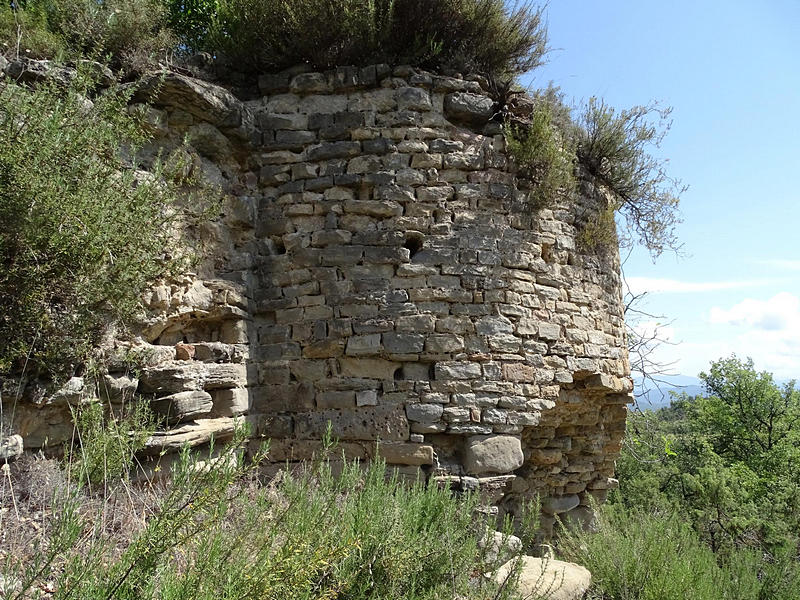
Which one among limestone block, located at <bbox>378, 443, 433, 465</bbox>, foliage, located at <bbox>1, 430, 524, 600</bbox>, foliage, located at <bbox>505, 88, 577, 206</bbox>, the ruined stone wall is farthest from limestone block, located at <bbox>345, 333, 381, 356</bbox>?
foliage, located at <bbox>505, 88, 577, 206</bbox>

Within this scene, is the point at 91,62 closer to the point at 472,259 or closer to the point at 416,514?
the point at 472,259

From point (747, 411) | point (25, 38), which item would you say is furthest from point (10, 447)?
point (747, 411)

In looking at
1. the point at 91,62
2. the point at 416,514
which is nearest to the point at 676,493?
the point at 416,514

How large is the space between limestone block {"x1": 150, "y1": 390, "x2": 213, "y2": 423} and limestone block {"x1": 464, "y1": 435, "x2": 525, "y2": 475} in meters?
2.00

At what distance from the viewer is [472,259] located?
4.67 meters

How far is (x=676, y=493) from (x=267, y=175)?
40.9ft

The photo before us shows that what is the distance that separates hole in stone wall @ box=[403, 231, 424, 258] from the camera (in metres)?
4.67

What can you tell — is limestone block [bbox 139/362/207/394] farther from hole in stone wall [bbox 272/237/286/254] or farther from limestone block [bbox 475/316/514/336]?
limestone block [bbox 475/316/514/336]

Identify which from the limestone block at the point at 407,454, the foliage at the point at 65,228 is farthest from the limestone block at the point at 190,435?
the limestone block at the point at 407,454

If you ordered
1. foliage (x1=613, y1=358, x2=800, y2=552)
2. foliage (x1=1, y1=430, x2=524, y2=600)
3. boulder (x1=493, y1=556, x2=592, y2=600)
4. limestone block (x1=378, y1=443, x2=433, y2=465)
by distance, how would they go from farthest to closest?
foliage (x1=613, y1=358, x2=800, y2=552) < limestone block (x1=378, y1=443, x2=433, y2=465) < boulder (x1=493, y1=556, x2=592, y2=600) < foliage (x1=1, y1=430, x2=524, y2=600)

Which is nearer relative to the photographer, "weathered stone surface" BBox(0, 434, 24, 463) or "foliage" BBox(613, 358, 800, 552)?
"weathered stone surface" BBox(0, 434, 24, 463)

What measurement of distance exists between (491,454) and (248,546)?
228 cm

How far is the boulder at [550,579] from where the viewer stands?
3354mm

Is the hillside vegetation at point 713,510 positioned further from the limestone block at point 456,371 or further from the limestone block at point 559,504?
the limestone block at point 456,371
